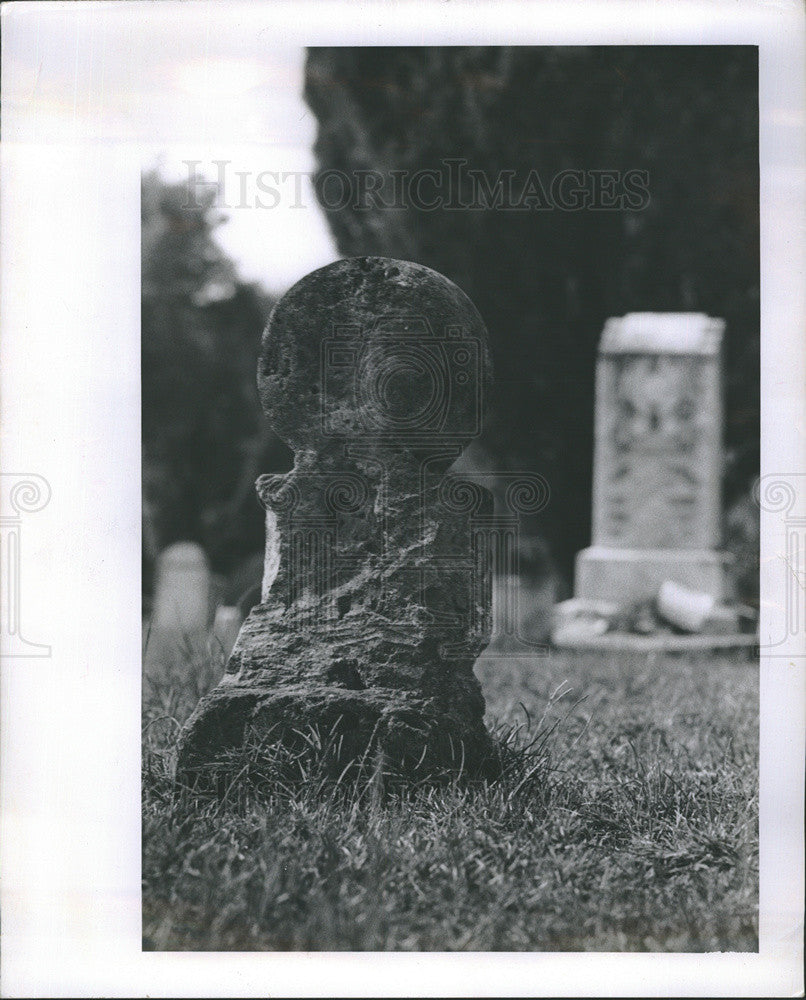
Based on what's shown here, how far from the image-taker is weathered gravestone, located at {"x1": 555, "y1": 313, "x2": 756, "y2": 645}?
27.6 feet

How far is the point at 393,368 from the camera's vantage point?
10.5 ft

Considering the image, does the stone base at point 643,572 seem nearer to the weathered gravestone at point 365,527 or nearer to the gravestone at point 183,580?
the gravestone at point 183,580

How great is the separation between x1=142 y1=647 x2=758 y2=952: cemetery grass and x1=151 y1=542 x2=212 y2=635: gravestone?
6399 millimetres

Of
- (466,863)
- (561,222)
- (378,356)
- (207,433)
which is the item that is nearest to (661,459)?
(561,222)

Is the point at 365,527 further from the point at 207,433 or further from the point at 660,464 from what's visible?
the point at 207,433

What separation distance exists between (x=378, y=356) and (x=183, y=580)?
7462 mm

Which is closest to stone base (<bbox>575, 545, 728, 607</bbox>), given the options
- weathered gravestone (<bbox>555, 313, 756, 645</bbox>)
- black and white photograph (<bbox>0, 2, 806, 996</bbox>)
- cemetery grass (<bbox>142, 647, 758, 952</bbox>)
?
weathered gravestone (<bbox>555, 313, 756, 645</bbox>)

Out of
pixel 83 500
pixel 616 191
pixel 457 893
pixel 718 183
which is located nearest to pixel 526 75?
pixel 718 183

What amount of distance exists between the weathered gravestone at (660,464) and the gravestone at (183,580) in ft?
11.6

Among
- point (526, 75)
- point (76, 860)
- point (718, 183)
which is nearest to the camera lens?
point (76, 860)

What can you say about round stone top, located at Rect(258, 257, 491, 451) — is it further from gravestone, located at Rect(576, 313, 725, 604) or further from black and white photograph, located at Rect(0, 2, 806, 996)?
gravestone, located at Rect(576, 313, 725, 604)

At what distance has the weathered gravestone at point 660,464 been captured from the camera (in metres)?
8.42

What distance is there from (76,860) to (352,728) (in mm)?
830

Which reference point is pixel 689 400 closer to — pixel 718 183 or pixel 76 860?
pixel 718 183
